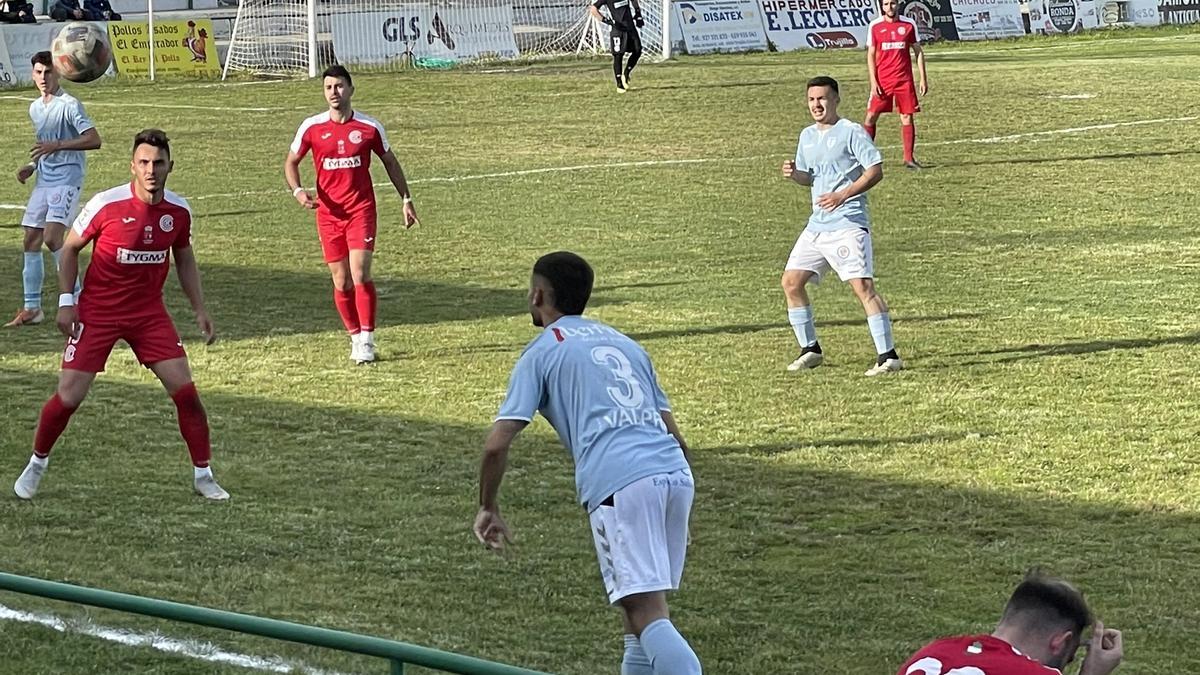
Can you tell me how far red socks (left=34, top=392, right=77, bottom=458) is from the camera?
9758 millimetres

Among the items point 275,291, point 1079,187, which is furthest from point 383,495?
point 1079,187

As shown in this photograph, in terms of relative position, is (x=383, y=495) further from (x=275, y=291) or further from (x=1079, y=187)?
(x=1079, y=187)

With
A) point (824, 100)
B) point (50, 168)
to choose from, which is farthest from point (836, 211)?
point (50, 168)

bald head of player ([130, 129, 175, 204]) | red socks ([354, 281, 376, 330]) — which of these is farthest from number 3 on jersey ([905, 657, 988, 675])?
red socks ([354, 281, 376, 330])

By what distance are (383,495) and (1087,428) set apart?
4.44 m

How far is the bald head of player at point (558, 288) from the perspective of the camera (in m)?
6.55

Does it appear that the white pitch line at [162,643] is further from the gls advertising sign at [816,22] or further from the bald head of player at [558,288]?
the gls advertising sign at [816,22]

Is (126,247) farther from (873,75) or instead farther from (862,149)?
(873,75)

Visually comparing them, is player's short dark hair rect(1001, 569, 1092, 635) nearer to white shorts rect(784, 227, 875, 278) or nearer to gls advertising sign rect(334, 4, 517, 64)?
white shorts rect(784, 227, 875, 278)

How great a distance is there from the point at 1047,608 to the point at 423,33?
37839mm

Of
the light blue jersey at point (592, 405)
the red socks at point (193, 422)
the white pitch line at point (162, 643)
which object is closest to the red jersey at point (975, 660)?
the light blue jersey at point (592, 405)

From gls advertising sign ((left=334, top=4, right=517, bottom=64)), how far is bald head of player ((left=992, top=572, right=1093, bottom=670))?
120 feet

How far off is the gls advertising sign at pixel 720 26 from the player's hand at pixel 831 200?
32.6 meters

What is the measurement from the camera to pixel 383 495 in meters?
10.0
